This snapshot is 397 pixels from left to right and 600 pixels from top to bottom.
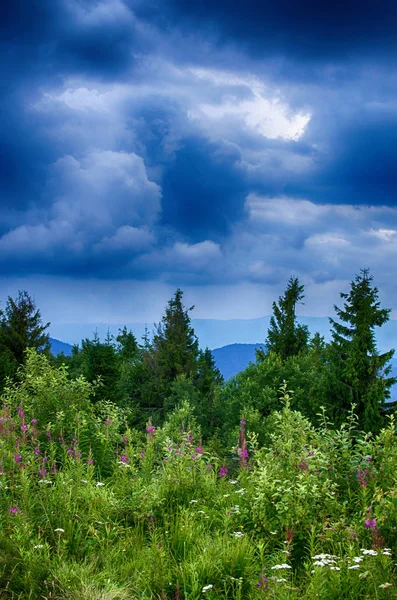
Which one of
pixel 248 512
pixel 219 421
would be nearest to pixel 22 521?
pixel 248 512

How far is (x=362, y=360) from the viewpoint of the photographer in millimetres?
32875

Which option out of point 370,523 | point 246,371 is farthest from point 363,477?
point 246,371

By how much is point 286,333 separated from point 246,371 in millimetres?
11695

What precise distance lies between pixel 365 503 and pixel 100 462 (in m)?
4.22

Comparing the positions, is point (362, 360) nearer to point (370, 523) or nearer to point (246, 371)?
point (246, 371)

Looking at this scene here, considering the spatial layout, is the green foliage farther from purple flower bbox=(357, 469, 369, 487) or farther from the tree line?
purple flower bbox=(357, 469, 369, 487)

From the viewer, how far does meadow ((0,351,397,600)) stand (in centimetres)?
436

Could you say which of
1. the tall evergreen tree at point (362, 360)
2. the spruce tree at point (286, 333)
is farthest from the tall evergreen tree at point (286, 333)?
the tall evergreen tree at point (362, 360)

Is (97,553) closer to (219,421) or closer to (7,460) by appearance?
(7,460)

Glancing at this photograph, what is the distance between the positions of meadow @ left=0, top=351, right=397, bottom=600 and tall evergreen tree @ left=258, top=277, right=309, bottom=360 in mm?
43514

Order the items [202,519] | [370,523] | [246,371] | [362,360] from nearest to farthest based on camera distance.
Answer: [370,523]
[202,519]
[362,360]
[246,371]

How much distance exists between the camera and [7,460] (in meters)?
6.68

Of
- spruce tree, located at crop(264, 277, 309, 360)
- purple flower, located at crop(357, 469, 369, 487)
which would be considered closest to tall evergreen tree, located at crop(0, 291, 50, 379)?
spruce tree, located at crop(264, 277, 309, 360)

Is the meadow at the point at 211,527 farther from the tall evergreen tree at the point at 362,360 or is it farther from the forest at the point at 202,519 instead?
the tall evergreen tree at the point at 362,360
